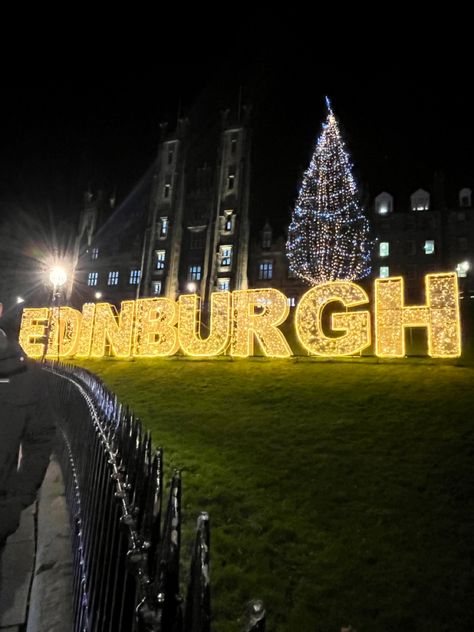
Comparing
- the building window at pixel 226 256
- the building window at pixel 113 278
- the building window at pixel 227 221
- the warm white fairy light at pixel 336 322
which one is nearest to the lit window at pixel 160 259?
the building window at pixel 113 278

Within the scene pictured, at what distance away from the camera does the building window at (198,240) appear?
5975cm

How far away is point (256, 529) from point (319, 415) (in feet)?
18.6

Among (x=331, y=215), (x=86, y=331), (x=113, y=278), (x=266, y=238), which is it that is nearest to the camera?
(x=86, y=331)

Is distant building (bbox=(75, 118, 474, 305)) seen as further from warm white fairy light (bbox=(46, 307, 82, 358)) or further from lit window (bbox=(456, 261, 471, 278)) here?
warm white fairy light (bbox=(46, 307, 82, 358))

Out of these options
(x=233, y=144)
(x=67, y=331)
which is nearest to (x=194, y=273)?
(x=233, y=144)

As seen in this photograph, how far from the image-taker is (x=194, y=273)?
58.6 meters

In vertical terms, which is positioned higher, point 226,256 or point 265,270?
point 226,256

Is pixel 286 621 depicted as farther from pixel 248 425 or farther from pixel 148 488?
pixel 248 425

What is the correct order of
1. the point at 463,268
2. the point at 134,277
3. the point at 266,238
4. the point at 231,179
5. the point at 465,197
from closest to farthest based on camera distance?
the point at 463,268 → the point at 465,197 → the point at 266,238 → the point at 231,179 → the point at 134,277

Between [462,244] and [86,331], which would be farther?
[462,244]

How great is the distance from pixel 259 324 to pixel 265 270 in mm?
36790

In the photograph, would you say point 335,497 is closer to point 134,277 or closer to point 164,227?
point 164,227

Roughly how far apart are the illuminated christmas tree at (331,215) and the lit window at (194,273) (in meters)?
23.2

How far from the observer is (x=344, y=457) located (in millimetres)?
8164
